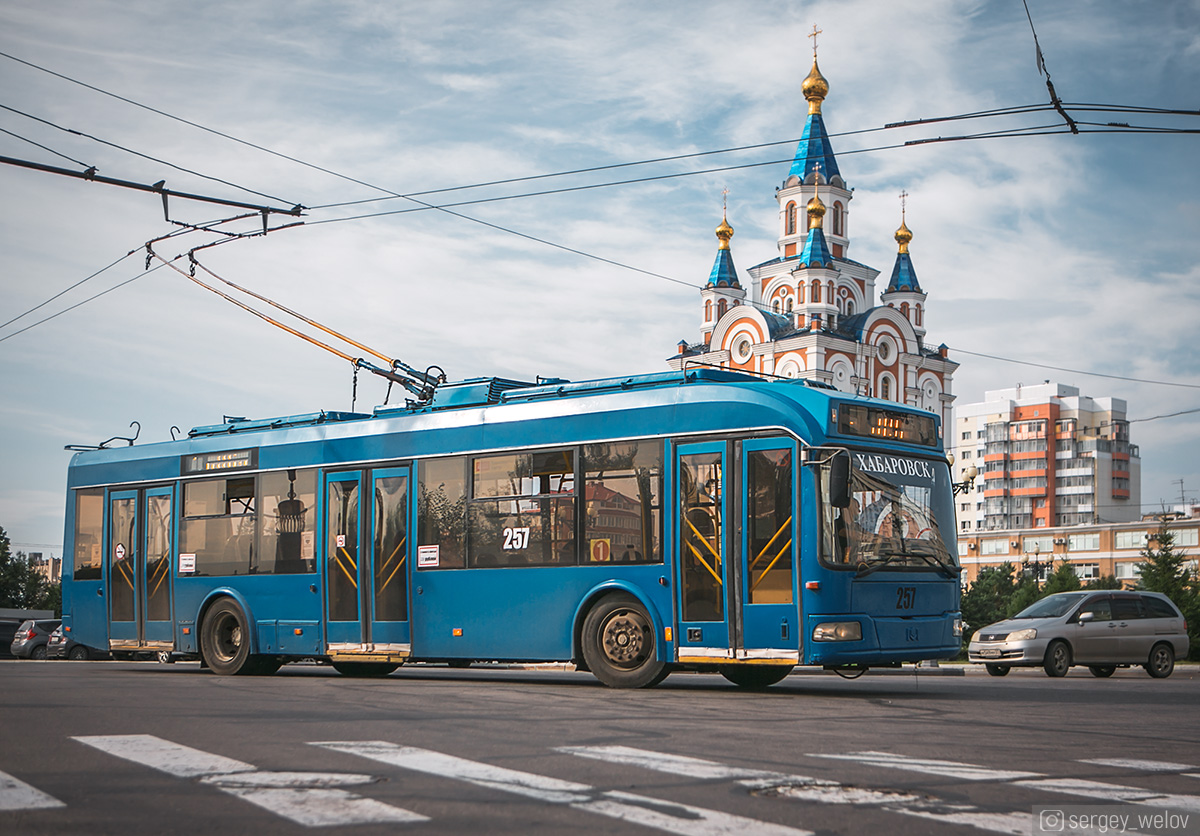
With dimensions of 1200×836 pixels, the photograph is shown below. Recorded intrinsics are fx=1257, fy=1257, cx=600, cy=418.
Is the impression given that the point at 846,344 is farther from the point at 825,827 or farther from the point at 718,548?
Answer: the point at 825,827

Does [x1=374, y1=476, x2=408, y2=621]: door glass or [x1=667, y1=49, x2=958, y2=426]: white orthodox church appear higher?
[x1=667, y1=49, x2=958, y2=426]: white orthodox church

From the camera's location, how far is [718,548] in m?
12.3

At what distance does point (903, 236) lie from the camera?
91.6 meters

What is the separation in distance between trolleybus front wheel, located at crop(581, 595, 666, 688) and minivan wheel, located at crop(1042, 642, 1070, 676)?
9.70 meters

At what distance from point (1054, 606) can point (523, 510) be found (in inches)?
433

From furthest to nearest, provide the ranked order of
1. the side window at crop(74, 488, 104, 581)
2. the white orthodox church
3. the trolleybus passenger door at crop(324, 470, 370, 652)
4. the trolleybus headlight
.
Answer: the white orthodox church
the side window at crop(74, 488, 104, 581)
the trolleybus passenger door at crop(324, 470, 370, 652)
the trolleybus headlight

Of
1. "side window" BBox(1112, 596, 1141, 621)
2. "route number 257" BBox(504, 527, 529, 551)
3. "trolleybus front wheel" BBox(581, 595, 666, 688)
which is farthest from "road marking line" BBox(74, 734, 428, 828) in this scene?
"side window" BBox(1112, 596, 1141, 621)

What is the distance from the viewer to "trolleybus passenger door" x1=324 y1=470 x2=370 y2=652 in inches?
607

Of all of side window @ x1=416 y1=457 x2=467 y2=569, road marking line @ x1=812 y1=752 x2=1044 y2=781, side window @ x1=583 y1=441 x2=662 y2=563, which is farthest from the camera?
side window @ x1=416 y1=457 x2=467 y2=569

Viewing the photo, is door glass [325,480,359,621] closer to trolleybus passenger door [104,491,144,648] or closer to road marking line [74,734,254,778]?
trolleybus passenger door [104,491,144,648]

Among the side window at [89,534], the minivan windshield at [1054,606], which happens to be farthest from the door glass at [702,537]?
the side window at [89,534]

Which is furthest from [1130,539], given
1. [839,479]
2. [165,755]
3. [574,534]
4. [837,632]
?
[165,755]

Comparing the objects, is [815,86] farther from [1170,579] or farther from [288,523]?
[288,523]

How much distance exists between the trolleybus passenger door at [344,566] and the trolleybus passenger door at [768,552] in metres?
5.39
